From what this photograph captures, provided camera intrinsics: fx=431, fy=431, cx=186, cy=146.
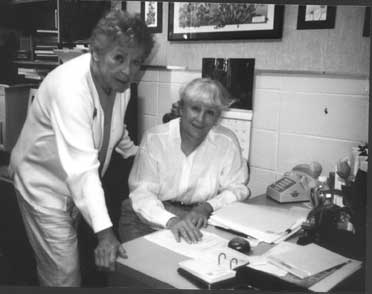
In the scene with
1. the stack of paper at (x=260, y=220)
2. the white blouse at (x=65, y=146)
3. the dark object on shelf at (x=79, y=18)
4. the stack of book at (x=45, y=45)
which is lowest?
the stack of paper at (x=260, y=220)

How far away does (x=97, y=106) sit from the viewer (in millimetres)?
1328

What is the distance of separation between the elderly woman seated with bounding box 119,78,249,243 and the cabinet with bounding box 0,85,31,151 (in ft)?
1.46

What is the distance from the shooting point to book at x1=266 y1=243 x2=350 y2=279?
3.62 ft

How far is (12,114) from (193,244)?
69cm

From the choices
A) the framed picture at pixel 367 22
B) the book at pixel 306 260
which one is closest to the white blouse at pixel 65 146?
the book at pixel 306 260

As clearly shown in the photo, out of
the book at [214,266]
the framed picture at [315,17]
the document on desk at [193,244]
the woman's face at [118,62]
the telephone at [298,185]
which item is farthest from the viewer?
the telephone at [298,185]

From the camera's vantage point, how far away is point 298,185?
1560mm

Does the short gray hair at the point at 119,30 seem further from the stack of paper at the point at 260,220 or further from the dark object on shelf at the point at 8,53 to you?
the stack of paper at the point at 260,220

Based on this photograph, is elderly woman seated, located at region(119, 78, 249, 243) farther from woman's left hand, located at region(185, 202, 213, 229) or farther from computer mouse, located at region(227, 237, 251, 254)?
computer mouse, located at region(227, 237, 251, 254)

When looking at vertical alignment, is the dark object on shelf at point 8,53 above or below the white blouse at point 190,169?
above

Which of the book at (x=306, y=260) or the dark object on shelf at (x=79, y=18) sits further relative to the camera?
the dark object on shelf at (x=79, y=18)

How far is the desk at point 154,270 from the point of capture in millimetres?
1051

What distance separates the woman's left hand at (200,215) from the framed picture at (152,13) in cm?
61

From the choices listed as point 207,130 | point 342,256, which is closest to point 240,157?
point 207,130
